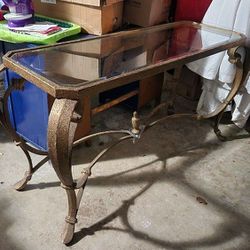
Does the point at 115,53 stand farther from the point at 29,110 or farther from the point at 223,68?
the point at 223,68

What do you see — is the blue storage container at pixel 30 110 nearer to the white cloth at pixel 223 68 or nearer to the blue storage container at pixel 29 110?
the blue storage container at pixel 29 110

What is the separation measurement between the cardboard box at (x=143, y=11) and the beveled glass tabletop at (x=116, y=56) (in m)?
0.16

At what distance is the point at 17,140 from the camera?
52.6 inches

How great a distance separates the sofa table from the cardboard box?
0.16 meters

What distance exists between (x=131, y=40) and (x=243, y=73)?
28.4 inches

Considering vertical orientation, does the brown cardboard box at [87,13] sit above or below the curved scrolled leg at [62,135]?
above

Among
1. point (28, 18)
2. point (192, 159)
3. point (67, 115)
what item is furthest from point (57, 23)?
point (192, 159)

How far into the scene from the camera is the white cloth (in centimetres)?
172

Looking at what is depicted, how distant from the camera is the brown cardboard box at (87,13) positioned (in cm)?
154

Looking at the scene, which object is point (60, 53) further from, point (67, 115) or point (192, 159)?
point (192, 159)

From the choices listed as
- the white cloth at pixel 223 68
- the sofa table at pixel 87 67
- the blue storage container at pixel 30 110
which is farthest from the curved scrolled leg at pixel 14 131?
Result: the white cloth at pixel 223 68

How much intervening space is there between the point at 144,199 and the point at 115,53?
709mm

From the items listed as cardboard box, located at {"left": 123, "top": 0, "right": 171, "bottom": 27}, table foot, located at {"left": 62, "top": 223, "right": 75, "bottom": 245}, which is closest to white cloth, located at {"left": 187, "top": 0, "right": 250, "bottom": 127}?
cardboard box, located at {"left": 123, "top": 0, "right": 171, "bottom": 27}

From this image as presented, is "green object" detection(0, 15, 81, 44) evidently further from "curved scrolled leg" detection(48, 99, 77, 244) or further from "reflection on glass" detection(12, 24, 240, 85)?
"curved scrolled leg" detection(48, 99, 77, 244)
